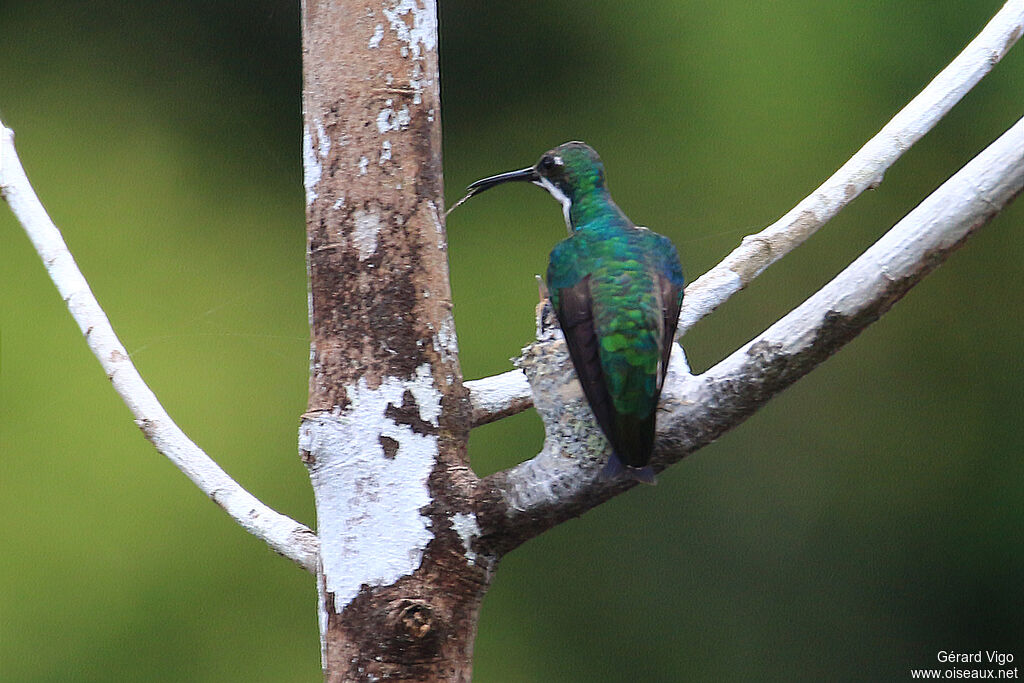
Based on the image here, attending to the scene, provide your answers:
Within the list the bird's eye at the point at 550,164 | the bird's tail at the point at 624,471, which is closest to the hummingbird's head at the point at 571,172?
the bird's eye at the point at 550,164

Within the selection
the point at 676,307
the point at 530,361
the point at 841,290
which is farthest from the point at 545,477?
the point at 841,290

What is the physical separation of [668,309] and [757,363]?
185 millimetres

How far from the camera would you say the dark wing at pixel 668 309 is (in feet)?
3.63

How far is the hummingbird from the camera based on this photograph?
1.04 m

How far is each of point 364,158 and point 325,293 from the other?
0.16m

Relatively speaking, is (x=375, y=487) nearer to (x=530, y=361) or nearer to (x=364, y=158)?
(x=530, y=361)

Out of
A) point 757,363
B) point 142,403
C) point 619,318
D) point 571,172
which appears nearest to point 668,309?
point 619,318

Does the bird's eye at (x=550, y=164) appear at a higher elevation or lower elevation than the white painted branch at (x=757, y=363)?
higher

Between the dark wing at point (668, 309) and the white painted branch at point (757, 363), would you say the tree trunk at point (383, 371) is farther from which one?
the dark wing at point (668, 309)

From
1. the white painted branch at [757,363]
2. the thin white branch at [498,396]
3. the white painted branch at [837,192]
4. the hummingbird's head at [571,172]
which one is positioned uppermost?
the hummingbird's head at [571,172]

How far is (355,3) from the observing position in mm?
1227

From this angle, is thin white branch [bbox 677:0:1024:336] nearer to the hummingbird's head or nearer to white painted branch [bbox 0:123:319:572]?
the hummingbird's head

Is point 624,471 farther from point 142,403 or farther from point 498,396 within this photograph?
point 142,403

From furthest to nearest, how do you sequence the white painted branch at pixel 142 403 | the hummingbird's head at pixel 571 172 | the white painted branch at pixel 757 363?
the hummingbird's head at pixel 571 172, the white painted branch at pixel 142 403, the white painted branch at pixel 757 363
